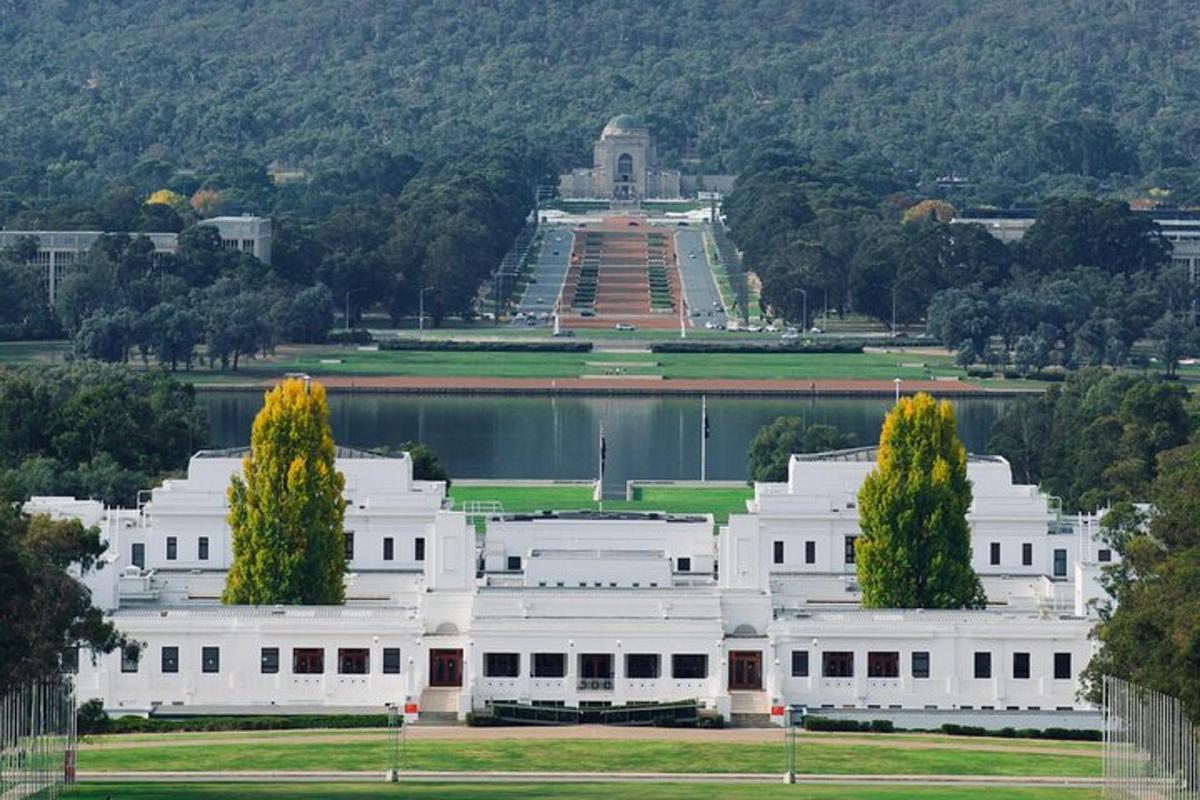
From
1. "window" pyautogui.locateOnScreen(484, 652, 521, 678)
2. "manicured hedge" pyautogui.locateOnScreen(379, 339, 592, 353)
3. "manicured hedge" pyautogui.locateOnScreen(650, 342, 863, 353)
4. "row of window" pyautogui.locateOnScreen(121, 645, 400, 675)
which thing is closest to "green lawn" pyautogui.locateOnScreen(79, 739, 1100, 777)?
"window" pyautogui.locateOnScreen(484, 652, 521, 678)

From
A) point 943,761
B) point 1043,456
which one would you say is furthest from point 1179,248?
point 943,761

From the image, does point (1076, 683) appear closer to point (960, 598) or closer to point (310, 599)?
point (960, 598)

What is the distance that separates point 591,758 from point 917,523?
542 inches

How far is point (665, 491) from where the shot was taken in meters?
105

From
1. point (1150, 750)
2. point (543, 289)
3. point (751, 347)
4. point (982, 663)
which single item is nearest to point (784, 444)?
point (982, 663)

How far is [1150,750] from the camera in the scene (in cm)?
5956

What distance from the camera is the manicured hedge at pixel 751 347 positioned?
520 ft

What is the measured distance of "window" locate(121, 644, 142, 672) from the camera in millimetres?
67875

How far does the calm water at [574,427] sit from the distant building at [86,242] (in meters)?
36.5

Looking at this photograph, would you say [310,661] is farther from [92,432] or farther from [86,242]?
[86,242]

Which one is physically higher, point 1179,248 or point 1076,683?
point 1179,248

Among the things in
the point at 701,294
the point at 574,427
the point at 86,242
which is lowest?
the point at 574,427

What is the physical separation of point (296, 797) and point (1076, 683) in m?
18.0

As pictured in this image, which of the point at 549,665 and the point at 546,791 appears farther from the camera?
the point at 549,665
